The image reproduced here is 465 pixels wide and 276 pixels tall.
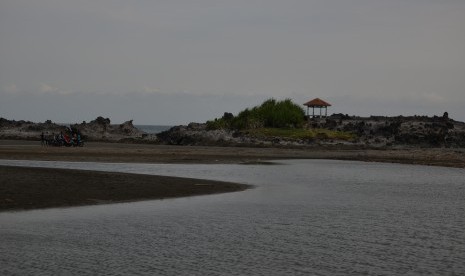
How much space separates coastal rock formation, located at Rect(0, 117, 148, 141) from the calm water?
218 feet

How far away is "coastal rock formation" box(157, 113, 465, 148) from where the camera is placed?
8394 cm

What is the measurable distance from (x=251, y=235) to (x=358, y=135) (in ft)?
240

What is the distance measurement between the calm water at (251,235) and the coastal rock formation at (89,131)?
6660 cm

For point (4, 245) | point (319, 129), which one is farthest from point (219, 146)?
point (4, 245)

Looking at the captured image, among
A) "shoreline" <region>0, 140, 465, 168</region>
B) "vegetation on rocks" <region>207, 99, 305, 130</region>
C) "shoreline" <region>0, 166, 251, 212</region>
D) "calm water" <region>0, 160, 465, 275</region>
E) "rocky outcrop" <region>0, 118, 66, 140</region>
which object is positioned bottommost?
"calm water" <region>0, 160, 465, 275</region>

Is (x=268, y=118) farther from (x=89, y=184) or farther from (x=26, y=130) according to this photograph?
(x=89, y=184)

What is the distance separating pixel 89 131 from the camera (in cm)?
10069

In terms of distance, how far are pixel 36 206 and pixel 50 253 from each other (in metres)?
8.73

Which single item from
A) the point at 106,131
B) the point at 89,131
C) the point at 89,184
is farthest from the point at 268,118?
the point at 89,184

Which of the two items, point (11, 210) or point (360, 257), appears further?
point (11, 210)

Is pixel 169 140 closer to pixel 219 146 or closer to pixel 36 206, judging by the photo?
pixel 219 146

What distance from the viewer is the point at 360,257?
58.2 feet

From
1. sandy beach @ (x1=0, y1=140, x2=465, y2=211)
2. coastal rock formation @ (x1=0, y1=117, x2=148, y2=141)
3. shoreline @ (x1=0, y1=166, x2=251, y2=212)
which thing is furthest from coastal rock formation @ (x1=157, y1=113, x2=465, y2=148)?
shoreline @ (x1=0, y1=166, x2=251, y2=212)

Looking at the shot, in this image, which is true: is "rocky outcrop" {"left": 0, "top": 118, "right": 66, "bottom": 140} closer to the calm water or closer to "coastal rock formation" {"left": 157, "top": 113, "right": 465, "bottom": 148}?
"coastal rock formation" {"left": 157, "top": 113, "right": 465, "bottom": 148}
